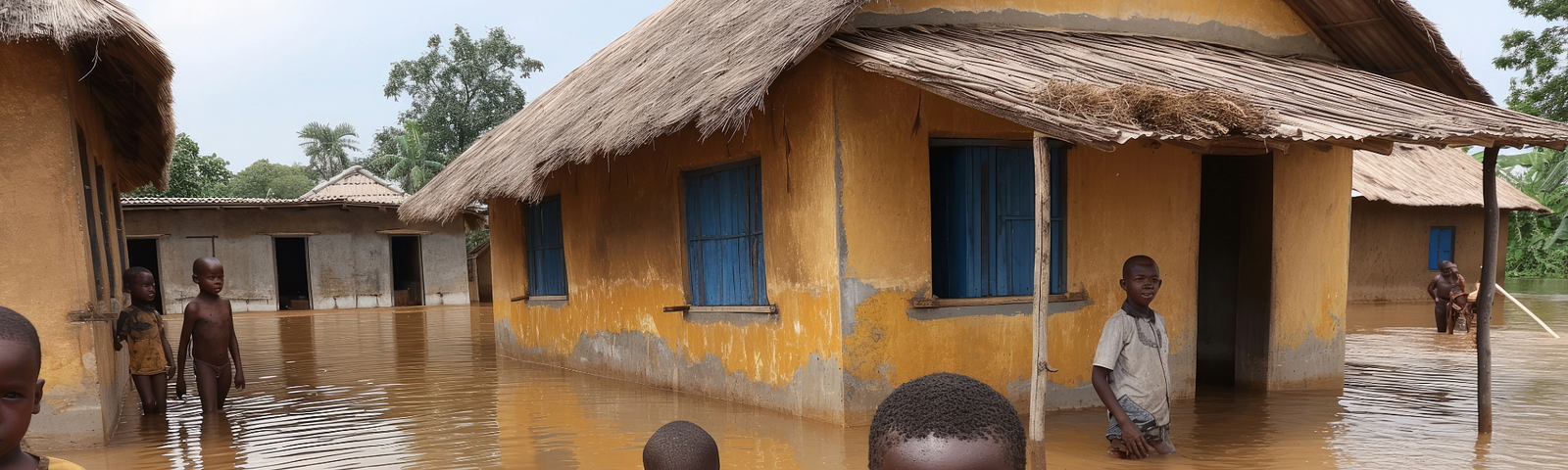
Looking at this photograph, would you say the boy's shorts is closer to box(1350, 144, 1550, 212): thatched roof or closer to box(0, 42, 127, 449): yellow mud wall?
box(0, 42, 127, 449): yellow mud wall

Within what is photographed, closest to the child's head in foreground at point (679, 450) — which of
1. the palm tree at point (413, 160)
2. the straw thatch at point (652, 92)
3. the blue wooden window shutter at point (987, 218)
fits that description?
the straw thatch at point (652, 92)

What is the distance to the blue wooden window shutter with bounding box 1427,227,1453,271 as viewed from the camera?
58.0ft

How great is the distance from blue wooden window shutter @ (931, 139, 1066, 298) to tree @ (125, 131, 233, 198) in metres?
25.8

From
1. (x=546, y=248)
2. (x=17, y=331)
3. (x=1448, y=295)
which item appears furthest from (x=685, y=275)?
(x=1448, y=295)

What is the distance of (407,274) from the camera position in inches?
1038

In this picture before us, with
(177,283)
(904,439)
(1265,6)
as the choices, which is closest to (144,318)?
(904,439)

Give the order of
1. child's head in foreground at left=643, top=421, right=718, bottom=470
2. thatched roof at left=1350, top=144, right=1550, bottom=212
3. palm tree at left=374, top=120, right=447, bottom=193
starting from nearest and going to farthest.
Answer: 1. child's head in foreground at left=643, top=421, right=718, bottom=470
2. thatched roof at left=1350, top=144, right=1550, bottom=212
3. palm tree at left=374, top=120, right=447, bottom=193

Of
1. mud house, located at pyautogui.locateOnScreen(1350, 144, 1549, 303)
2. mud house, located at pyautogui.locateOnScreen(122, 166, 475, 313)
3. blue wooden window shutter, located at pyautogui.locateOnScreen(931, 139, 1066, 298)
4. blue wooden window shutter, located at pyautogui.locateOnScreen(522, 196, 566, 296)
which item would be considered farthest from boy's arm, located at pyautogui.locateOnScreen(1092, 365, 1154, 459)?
mud house, located at pyautogui.locateOnScreen(122, 166, 475, 313)

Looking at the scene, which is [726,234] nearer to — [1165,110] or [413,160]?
[1165,110]

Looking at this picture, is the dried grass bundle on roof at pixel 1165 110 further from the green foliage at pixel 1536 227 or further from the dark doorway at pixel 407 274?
the green foliage at pixel 1536 227

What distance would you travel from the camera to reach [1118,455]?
17.9 feet

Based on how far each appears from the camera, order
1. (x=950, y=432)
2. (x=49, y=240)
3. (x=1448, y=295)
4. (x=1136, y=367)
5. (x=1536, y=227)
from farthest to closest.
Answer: (x=1536, y=227) < (x=1448, y=295) < (x=49, y=240) < (x=1136, y=367) < (x=950, y=432)

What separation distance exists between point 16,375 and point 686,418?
5212 millimetres

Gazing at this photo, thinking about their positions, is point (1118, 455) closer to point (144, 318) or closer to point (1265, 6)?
point (1265, 6)
